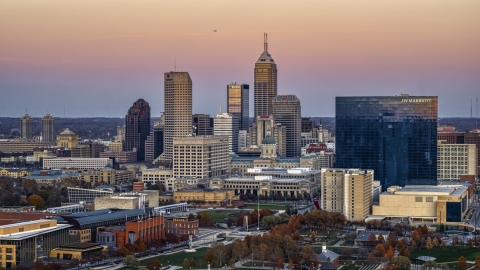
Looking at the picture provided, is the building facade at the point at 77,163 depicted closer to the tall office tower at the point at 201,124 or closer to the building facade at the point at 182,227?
the tall office tower at the point at 201,124

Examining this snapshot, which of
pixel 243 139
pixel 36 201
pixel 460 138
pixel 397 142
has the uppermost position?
pixel 460 138

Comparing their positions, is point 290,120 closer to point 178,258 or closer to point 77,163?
point 77,163

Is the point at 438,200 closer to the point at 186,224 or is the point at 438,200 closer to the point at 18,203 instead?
the point at 186,224

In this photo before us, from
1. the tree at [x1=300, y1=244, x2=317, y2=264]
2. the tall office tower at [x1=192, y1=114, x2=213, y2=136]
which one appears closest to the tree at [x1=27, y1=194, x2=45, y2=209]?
the tree at [x1=300, y1=244, x2=317, y2=264]

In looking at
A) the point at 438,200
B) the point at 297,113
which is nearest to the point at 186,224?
the point at 438,200

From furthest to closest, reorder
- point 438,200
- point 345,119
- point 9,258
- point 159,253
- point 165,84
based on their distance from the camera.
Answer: point 165,84, point 345,119, point 438,200, point 159,253, point 9,258

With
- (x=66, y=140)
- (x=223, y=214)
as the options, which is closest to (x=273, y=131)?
(x=66, y=140)
